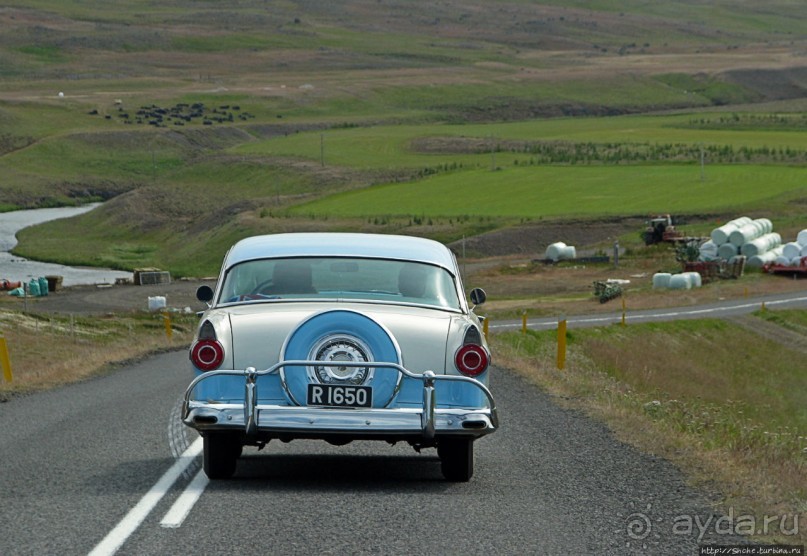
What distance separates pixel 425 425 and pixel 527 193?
86876 mm

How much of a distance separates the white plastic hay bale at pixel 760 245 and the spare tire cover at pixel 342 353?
5751 cm

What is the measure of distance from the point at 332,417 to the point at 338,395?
0.52 feet

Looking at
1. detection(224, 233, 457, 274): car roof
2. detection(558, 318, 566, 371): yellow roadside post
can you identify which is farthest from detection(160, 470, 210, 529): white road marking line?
detection(558, 318, 566, 371): yellow roadside post

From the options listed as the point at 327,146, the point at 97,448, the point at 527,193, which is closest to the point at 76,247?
the point at 527,193

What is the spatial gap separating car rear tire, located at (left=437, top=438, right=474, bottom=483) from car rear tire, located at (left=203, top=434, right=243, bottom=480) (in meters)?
1.45

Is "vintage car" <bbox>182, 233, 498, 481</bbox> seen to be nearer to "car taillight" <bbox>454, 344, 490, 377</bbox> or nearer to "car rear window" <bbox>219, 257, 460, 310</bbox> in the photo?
"car taillight" <bbox>454, 344, 490, 377</bbox>

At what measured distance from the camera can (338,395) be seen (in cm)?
945

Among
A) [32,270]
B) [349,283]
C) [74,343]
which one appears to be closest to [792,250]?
[74,343]

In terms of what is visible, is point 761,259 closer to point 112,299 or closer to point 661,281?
point 661,281

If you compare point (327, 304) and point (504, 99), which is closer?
point (327, 304)

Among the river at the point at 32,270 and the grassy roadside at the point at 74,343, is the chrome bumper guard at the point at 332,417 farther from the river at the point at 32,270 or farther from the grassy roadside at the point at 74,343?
the river at the point at 32,270

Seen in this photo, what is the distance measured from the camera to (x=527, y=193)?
314ft

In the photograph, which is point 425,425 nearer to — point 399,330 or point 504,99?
point 399,330

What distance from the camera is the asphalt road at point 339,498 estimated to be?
7.80 m
